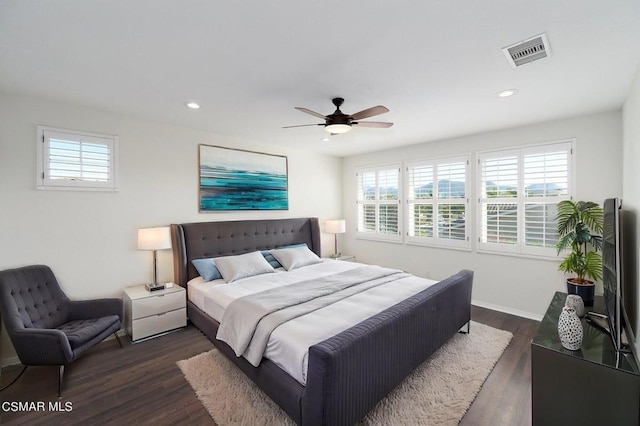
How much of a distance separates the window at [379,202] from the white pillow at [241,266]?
248 centimetres

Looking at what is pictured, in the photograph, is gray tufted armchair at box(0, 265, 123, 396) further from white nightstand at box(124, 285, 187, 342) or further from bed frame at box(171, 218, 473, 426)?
bed frame at box(171, 218, 473, 426)

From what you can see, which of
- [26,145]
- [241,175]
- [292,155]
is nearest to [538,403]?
[241,175]

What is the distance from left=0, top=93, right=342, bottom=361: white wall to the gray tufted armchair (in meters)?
0.21

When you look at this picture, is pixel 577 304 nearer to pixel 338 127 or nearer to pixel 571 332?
pixel 571 332

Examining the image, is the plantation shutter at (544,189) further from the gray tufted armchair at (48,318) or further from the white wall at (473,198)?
the gray tufted armchair at (48,318)

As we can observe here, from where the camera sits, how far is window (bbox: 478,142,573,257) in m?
3.58

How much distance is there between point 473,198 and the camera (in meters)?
4.27

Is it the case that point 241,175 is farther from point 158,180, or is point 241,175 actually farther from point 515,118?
point 515,118

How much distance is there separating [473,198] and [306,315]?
330cm

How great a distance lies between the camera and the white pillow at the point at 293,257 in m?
4.18

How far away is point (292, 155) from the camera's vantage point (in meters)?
5.16

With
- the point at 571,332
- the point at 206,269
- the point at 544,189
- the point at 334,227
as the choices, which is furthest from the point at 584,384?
the point at 334,227

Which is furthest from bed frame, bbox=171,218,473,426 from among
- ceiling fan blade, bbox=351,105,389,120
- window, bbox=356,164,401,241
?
window, bbox=356,164,401,241

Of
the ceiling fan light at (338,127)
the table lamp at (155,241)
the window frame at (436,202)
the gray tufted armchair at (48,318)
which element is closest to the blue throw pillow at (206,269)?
the table lamp at (155,241)
